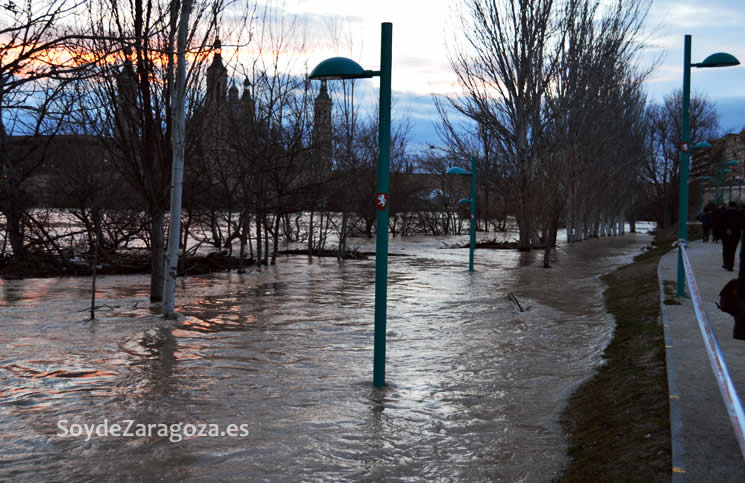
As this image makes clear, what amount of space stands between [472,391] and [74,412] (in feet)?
13.7

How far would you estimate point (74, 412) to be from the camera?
659cm

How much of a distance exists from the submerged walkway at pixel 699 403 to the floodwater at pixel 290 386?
3.26 feet

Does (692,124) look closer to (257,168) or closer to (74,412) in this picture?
(257,168)

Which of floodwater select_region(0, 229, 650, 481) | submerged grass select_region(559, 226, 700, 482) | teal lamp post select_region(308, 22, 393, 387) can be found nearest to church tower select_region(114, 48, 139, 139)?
floodwater select_region(0, 229, 650, 481)

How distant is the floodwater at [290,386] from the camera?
536 cm

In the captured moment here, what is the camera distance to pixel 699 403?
17.7ft

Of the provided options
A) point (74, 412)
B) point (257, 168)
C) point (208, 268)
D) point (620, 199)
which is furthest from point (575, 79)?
point (74, 412)

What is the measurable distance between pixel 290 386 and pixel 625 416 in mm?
3693

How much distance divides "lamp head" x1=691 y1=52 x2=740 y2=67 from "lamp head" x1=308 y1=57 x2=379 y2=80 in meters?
7.33

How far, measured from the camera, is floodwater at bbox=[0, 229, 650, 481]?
536 centimetres

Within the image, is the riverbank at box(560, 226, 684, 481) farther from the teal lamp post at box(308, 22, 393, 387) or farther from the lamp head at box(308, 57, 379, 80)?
the lamp head at box(308, 57, 379, 80)

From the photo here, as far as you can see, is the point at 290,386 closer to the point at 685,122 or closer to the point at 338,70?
the point at 338,70

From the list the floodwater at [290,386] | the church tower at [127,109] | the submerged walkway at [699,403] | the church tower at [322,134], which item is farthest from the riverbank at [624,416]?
the church tower at [322,134]

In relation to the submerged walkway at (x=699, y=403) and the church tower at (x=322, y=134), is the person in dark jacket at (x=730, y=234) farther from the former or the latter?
the church tower at (x=322, y=134)
